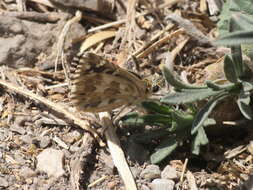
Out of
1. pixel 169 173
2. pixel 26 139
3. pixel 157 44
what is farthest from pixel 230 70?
pixel 26 139

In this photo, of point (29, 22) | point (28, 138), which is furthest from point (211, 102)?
point (29, 22)

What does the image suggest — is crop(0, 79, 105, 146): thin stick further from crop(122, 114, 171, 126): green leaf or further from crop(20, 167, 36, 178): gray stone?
crop(20, 167, 36, 178): gray stone

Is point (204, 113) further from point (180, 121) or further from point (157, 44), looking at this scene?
point (157, 44)

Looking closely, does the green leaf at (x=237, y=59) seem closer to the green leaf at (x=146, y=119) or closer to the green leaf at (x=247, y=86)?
the green leaf at (x=247, y=86)

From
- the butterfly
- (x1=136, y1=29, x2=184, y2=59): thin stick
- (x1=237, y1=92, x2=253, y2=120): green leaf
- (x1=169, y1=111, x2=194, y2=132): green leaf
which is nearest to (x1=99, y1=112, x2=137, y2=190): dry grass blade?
the butterfly

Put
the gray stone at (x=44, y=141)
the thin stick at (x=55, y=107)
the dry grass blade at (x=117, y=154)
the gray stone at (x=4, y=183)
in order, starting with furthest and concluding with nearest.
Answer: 1. the thin stick at (x=55, y=107)
2. the gray stone at (x=44, y=141)
3. the dry grass blade at (x=117, y=154)
4. the gray stone at (x=4, y=183)

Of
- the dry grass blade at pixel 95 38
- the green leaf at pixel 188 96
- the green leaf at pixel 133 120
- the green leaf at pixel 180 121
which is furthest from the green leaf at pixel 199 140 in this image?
the dry grass blade at pixel 95 38
